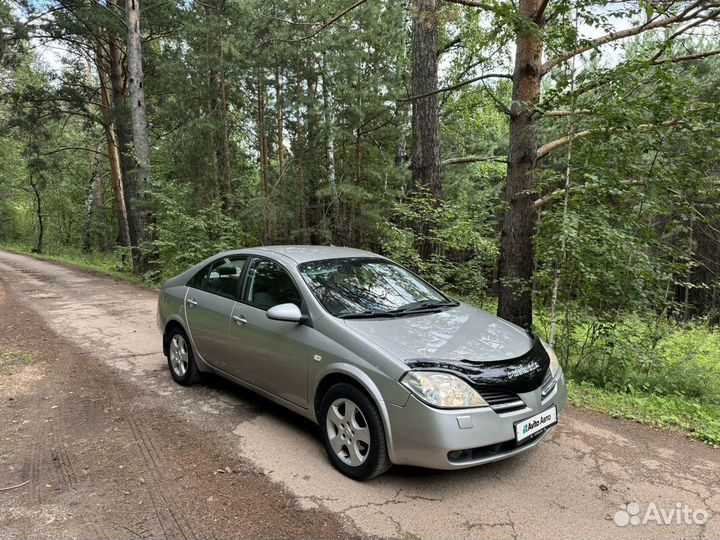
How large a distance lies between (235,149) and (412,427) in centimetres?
1598

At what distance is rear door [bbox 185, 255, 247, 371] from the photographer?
4457 millimetres

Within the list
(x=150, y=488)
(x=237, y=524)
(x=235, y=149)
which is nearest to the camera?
(x=237, y=524)

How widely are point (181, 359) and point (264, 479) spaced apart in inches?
93.8

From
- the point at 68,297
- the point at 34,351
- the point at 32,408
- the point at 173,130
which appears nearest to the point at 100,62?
the point at 173,130

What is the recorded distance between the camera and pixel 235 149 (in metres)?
17.0

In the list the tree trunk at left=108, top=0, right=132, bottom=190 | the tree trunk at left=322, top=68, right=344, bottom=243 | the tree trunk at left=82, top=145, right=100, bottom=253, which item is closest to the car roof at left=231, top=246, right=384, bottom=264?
the tree trunk at left=322, top=68, right=344, bottom=243

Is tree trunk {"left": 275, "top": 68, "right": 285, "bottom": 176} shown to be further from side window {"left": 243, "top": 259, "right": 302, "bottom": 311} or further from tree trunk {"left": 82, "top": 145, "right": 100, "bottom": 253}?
tree trunk {"left": 82, "top": 145, "right": 100, "bottom": 253}

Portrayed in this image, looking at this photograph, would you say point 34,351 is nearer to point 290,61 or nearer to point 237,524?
point 237,524

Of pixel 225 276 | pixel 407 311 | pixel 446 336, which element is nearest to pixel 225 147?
pixel 225 276

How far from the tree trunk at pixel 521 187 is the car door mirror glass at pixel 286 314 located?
12.9 ft

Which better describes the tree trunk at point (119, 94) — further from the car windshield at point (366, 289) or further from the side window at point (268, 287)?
the car windshield at point (366, 289)

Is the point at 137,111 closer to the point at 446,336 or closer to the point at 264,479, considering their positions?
the point at 264,479

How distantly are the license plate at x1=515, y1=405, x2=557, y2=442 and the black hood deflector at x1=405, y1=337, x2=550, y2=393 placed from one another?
0.20 metres

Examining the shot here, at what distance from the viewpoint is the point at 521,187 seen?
6.63 m
